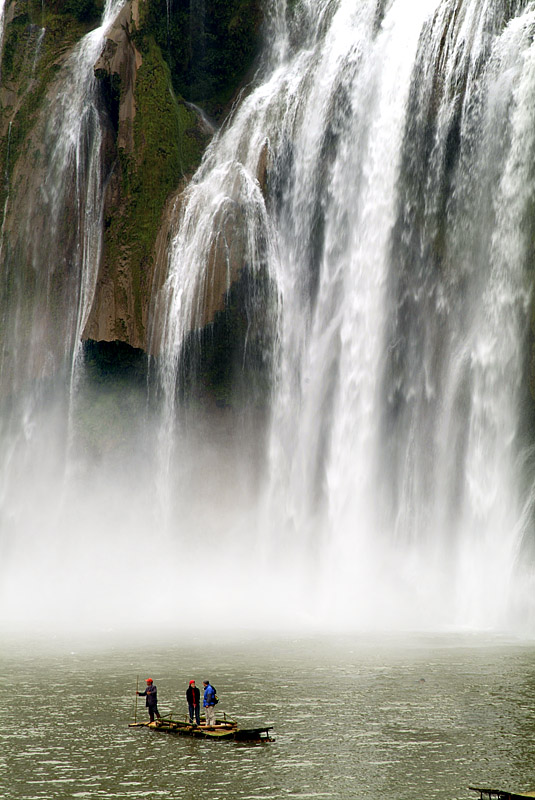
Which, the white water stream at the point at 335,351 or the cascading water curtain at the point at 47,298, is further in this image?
the cascading water curtain at the point at 47,298

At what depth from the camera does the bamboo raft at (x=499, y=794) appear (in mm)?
14672

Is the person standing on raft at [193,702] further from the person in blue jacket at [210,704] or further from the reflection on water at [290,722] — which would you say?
the reflection on water at [290,722]

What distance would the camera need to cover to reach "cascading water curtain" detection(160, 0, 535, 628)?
37.8 m

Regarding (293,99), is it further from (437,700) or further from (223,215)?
(437,700)

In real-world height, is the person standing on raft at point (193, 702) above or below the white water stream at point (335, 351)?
below

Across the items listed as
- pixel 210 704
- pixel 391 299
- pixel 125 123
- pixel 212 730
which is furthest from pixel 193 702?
pixel 125 123

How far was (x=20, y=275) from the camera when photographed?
51656 mm

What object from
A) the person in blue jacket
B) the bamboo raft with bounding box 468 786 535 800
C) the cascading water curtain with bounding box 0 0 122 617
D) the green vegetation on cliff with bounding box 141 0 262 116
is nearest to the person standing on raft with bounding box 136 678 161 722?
the person in blue jacket

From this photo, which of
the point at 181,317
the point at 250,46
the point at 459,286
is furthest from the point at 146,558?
the point at 250,46

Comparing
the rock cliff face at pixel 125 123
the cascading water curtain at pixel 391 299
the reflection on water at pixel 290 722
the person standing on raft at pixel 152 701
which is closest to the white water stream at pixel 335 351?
the cascading water curtain at pixel 391 299

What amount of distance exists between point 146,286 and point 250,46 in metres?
14.1

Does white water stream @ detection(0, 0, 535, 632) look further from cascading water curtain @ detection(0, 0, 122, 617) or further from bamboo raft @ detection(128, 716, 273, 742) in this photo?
bamboo raft @ detection(128, 716, 273, 742)

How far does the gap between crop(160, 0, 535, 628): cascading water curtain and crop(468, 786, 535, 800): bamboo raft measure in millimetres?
18834

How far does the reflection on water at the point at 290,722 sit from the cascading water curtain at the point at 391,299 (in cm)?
878
